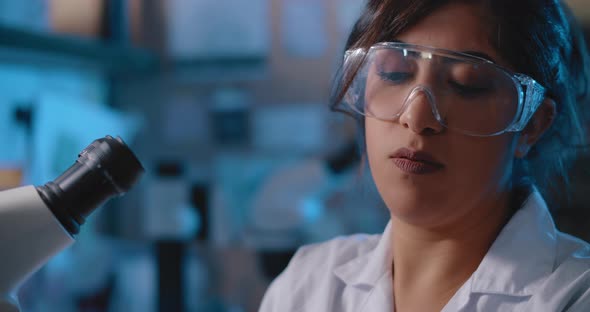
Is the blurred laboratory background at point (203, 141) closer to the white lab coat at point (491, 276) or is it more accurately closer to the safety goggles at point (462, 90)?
the white lab coat at point (491, 276)

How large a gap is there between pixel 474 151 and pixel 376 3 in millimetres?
279

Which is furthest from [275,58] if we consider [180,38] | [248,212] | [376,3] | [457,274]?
→ [457,274]

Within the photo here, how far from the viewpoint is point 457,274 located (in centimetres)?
90

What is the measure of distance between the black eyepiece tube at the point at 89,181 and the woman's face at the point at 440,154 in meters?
0.37

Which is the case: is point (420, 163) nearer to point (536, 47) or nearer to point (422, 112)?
point (422, 112)

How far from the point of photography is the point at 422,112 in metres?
0.79

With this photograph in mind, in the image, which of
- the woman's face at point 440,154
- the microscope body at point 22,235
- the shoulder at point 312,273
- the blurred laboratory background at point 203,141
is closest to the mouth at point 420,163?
the woman's face at point 440,154

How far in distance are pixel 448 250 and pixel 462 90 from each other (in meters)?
0.25

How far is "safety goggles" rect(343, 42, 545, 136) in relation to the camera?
791 millimetres

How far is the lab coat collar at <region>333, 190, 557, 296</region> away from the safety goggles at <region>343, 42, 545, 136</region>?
16 cm

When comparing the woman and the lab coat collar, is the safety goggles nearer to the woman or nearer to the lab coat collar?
the woman

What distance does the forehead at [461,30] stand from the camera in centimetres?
81

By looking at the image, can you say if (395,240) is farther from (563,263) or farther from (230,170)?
(230,170)

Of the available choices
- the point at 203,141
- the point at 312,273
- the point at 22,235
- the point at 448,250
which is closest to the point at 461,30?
the point at 448,250
